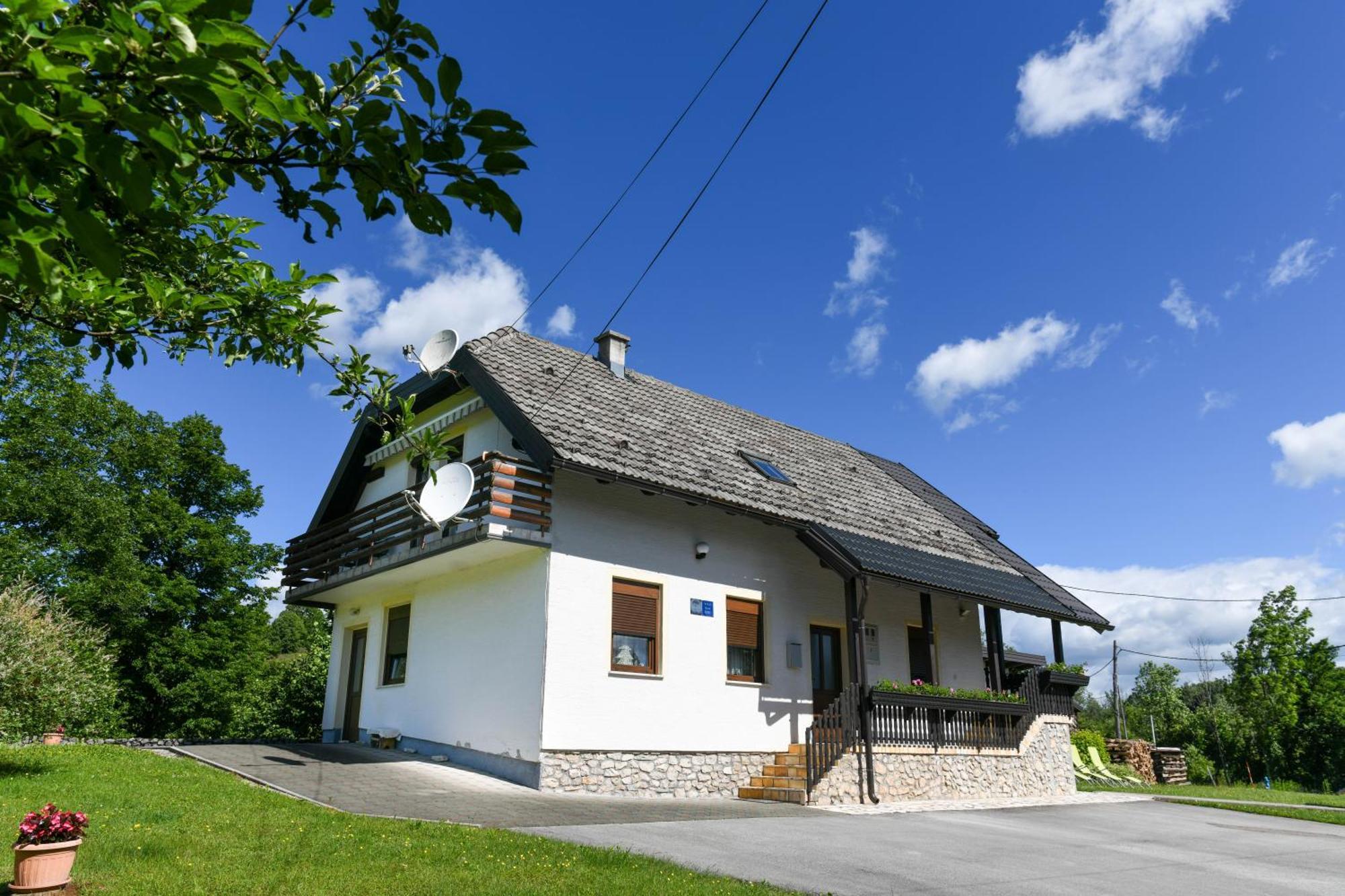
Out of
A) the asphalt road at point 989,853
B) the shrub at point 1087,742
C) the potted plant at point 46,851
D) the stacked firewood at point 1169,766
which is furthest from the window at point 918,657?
the potted plant at point 46,851

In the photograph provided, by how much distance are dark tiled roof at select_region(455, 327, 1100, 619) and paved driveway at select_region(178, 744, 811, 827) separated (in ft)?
14.7

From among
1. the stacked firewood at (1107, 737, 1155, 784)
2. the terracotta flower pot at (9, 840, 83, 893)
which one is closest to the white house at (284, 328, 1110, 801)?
the terracotta flower pot at (9, 840, 83, 893)

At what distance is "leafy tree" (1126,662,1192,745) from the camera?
35375 millimetres

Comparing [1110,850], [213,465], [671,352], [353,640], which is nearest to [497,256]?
[1110,850]

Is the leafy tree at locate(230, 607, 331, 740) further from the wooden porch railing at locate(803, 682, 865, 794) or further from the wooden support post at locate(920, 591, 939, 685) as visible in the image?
the wooden support post at locate(920, 591, 939, 685)

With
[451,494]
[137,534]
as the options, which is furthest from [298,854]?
[137,534]

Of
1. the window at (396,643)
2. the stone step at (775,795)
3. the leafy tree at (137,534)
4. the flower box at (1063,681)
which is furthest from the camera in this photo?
the leafy tree at (137,534)

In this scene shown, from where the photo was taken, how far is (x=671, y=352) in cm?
1730

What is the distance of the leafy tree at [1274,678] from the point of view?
3027 centimetres

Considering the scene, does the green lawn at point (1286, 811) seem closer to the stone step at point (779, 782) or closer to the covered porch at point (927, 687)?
the covered porch at point (927, 687)

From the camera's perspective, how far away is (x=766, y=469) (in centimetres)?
1733

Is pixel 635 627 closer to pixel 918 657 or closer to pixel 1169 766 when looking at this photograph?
pixel 918 657

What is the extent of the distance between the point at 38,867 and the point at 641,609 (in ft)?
29.2

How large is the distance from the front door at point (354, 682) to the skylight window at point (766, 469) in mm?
8507
